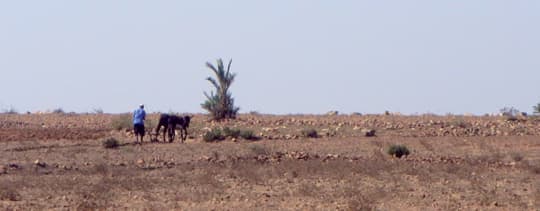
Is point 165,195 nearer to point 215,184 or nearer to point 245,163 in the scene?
point 215,184

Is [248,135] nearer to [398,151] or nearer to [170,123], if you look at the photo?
[170,123]

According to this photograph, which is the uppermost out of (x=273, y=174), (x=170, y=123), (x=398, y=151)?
(x=170, y=123)

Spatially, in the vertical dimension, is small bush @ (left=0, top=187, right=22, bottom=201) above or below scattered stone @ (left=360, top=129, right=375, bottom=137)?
below

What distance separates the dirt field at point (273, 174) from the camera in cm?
2258

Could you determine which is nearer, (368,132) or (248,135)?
(248,135)

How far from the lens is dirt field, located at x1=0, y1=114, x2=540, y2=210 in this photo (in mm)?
22578

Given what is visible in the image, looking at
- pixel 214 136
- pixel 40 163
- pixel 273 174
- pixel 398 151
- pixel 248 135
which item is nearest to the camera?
pixel 273 174

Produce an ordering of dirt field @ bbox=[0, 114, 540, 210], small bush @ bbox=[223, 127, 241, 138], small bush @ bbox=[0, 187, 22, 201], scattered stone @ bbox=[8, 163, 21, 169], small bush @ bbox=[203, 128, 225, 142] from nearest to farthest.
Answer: dirt field @ bbox=[0, 114, 540, 210]
small bush @ bbox=[0, 187, 22, 201]
scattered stone @ bbox=[8, 163, 21, 169]
small bush @ bbox=[203, 128, 225, 142]
small bush @ bbox=[223, 127, 241, 138]

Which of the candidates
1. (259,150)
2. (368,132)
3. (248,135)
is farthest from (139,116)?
(368,132)

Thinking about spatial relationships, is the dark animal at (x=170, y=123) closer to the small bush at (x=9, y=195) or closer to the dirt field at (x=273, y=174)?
the dirt field at (x=273, y=174)

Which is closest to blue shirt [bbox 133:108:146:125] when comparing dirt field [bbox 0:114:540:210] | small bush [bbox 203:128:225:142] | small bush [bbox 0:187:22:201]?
dirt field [bbox 0:114:540:210]

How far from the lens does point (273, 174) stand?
28.5m

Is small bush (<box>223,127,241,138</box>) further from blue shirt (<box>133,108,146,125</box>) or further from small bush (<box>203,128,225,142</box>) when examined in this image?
blue shirt (<box>133,108,146,125</box>)

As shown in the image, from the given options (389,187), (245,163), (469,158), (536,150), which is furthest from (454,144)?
(389,187)
